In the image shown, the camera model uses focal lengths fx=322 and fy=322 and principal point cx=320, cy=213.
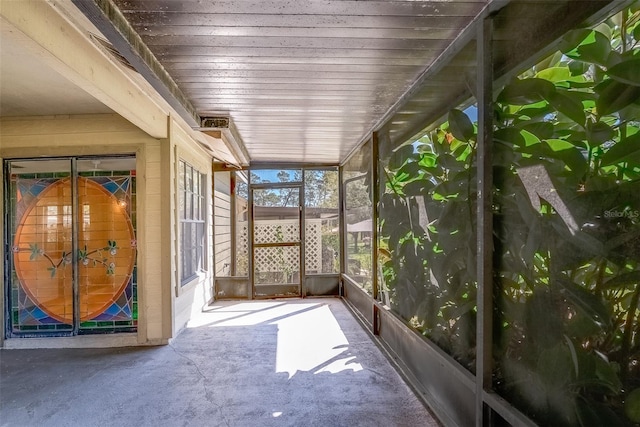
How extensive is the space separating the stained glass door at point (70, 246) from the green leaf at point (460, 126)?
10.7 ft

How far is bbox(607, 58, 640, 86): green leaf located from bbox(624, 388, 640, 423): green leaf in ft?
3.04

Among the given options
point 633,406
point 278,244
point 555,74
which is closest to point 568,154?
point 555,74

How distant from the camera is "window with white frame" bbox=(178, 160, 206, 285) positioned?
3998 millimetres

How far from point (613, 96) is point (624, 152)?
182 mm

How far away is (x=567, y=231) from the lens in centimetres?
116

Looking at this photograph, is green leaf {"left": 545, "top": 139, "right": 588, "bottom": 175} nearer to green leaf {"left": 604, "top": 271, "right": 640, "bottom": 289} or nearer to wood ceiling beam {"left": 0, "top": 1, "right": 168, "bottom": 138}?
green leaf {"left": 604, "top": 271, "right": 640, "bottom": 289}

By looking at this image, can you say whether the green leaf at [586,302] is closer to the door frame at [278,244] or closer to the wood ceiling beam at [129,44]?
the wood ceiling beam at [129,44]

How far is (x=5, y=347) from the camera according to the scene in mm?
3424

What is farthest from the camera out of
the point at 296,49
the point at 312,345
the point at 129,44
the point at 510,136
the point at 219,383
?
the point at 312,345

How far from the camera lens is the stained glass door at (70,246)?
347cm

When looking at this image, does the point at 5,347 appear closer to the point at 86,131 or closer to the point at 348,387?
the point at 86,131

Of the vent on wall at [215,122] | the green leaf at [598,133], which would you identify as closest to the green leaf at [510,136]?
the green leaf at [598,133]

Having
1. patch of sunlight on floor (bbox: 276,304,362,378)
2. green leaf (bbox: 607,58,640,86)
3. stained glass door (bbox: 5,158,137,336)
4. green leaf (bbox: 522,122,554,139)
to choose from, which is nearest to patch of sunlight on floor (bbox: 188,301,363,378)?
patch of sunlight on floor (bbox: 276,304,362,378)

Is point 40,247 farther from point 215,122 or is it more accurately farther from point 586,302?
point 586,302
